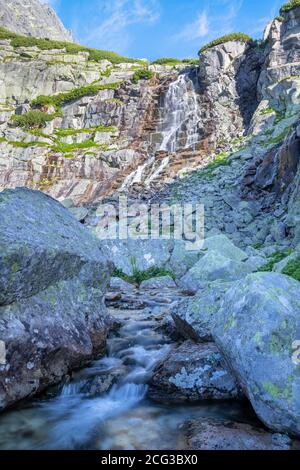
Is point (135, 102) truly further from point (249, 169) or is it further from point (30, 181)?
point (249, 169)

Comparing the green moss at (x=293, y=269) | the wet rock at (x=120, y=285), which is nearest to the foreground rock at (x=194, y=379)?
the green moss at (x=293, y=269)

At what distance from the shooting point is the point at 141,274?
1623 cm

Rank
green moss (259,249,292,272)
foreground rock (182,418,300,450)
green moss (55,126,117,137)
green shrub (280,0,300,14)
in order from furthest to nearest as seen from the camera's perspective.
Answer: green moss (55,126,117,137) → green shrub (280,0,300,14) → green moss (259,249,292,272) → foreground rock (182,418,300,450)

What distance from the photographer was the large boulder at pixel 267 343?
4152 millimetres

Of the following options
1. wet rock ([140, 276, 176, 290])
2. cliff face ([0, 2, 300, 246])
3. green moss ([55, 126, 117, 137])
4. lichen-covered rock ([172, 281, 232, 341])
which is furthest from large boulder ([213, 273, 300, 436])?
green moss ([55, 126, 117, 137])

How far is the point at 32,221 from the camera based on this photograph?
6.27 meters

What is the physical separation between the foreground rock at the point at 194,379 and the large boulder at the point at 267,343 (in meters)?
0.69

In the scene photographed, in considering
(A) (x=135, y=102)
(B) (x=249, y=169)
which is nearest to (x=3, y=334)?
(B) (x=249, y=169)

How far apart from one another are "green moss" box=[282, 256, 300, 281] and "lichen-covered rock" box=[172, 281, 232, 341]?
2365mm

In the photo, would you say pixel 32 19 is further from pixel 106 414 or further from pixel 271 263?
pixel 106 414

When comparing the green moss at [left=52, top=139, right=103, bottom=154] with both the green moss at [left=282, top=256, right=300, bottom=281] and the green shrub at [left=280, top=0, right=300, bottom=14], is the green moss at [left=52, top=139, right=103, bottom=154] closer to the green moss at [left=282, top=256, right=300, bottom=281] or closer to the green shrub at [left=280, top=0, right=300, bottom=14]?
the green shrub at [left=280, top=0, right=300, bottom=14]

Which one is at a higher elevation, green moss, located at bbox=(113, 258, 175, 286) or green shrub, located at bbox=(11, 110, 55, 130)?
green shrub, located at bbox=(11, 110, 55, 130)

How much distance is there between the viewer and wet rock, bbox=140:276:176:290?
14491 mm

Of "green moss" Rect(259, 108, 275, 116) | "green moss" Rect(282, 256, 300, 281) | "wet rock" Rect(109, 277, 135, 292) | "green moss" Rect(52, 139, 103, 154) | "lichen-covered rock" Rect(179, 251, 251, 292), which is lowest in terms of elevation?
"wet rock" Rect(109, 277, 135, 292)
